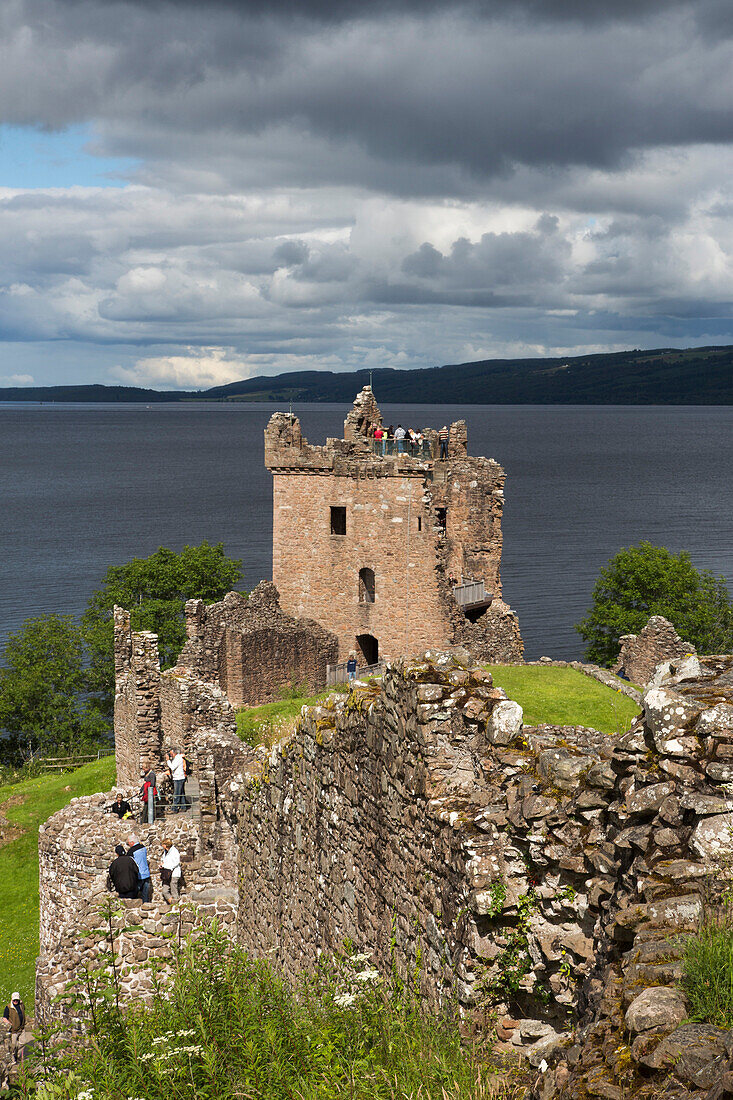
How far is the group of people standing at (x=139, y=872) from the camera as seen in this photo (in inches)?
561

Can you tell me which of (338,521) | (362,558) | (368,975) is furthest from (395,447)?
(368,975)

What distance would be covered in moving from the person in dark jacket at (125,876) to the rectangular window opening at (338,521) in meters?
26.1

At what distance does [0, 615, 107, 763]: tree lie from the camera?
60.2 m

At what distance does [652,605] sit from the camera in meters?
56.8

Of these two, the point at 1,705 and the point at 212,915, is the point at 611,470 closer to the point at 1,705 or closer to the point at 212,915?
the point at 1,705

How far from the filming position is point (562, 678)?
2747cm

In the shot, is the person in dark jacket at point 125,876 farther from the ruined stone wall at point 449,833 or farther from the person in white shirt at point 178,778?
the person in white shirt at point 178,778

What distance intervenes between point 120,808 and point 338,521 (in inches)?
916

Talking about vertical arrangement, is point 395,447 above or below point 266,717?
above

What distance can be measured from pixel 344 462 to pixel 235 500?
113742 mm

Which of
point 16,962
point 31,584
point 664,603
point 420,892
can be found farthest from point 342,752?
point 31,584

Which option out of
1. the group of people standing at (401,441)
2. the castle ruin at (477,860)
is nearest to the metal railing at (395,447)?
the group of people standing at (401,441)

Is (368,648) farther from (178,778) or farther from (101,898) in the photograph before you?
(101,898)

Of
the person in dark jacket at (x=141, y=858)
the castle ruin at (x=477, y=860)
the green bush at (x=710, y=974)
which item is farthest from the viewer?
the person in dark jacket at (x=141, y=858)
